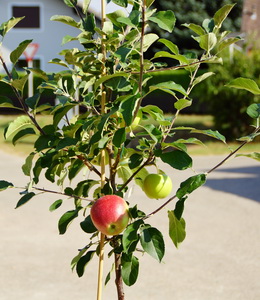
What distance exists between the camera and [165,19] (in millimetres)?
2088

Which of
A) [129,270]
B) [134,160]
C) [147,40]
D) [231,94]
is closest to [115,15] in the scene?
[147,40]

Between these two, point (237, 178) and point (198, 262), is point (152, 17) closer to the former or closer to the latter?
point (198, 262)

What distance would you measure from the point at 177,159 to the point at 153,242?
32 cm

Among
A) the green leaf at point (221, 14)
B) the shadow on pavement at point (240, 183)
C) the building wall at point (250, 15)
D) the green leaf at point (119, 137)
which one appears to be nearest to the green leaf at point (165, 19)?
the green leaf at point (221, 14)

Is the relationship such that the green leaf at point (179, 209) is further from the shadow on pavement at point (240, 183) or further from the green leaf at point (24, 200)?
the shadow on pavement at point (240, 183)

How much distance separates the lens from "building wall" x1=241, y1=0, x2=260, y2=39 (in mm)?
32469

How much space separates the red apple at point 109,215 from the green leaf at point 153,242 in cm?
10

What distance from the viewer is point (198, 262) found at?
18.8 feet

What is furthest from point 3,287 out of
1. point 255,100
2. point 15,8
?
point 15,8

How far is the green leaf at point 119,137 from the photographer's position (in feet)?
7.35

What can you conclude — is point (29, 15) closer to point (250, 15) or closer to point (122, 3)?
point (250, 15)

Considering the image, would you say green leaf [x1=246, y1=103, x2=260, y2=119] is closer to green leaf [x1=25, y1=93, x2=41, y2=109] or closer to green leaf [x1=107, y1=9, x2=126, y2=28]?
green leaf [x1=107, y1=9, x2=126, y2=28]

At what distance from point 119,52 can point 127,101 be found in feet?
0.56

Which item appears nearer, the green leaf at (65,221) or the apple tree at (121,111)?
the apple tree at (121,111)
